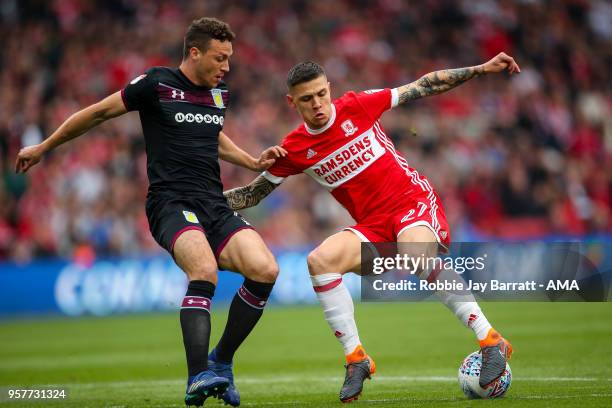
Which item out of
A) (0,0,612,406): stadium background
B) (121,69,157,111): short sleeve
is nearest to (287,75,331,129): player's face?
(121,69,157,111): short sleeve

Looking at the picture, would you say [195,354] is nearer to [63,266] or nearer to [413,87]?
[413,87]

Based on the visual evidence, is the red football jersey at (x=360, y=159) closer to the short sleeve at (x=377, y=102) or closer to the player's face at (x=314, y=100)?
the short sleeve at (x=377, y=102)

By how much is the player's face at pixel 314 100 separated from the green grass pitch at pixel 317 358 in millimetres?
2227

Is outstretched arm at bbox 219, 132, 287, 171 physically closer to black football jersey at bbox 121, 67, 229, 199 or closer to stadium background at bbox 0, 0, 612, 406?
black football jersey at bbox 121, 67, 229, 199

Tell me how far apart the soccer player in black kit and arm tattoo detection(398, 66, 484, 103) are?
1.55m

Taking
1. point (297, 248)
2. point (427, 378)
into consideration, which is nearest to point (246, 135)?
point (297, 248)

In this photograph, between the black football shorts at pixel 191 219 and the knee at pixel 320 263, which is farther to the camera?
the knee at pixel 320 263

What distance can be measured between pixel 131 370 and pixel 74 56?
11530 millimetres

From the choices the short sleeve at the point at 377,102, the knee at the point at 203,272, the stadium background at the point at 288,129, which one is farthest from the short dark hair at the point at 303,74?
the stadium background at the point at 288,129

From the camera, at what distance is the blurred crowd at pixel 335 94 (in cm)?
1891

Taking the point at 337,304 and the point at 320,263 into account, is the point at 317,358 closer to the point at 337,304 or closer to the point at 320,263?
the point at 337,304

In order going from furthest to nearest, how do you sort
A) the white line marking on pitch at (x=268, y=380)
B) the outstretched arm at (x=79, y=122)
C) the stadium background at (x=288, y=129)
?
1. the stadium background at (x=288, y=129)
2. the white line marking on pitch at (x=268, y=380)
3. the outstretched arm at (x=79, y=122)

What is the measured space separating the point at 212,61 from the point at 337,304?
2095 millimetres

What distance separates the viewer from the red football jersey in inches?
319
